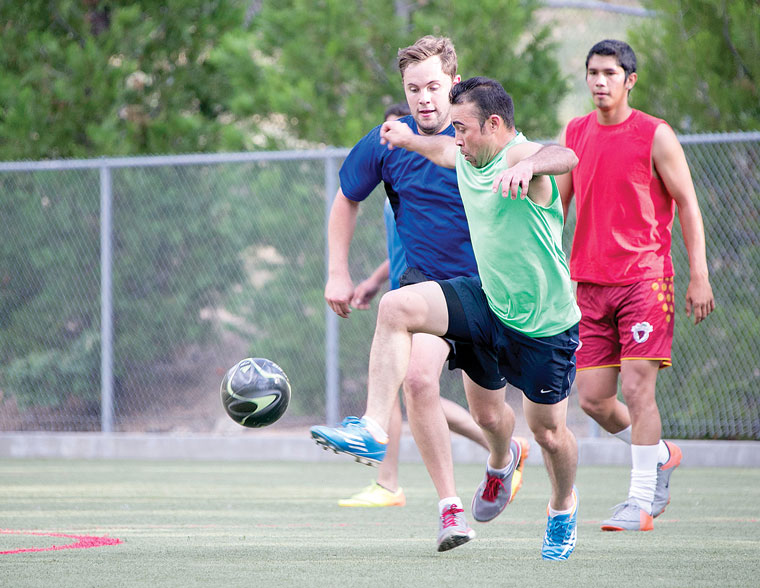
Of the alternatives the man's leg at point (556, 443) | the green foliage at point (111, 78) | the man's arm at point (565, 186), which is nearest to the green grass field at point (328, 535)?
the man's leg at point (556, 443)

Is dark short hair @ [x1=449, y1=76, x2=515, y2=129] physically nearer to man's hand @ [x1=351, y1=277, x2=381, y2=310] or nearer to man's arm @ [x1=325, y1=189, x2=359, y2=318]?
man's arm @ [x1=325, y1=189, x2=359, y2=318]

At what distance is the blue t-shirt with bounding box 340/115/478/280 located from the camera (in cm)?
519

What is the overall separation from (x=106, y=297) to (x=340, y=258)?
537 centimetres

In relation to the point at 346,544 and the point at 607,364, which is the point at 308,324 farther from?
the point at 346,544

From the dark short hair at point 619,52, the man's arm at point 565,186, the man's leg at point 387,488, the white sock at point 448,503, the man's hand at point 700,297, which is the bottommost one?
the man's leg at point 387,488

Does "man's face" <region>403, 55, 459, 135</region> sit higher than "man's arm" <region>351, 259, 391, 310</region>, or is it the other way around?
"man's face" <region>403, 55, 459, 135</region>

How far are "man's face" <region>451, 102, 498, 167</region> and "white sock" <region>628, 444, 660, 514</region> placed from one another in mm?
2000

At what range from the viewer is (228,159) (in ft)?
32.1

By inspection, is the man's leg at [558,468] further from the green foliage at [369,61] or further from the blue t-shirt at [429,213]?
the green foliage at [369,61]

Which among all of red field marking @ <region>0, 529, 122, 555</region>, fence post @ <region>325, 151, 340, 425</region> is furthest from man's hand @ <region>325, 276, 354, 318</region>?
fence post @ <region>325, 151, 340, 425</region>

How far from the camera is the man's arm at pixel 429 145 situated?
4.77 m

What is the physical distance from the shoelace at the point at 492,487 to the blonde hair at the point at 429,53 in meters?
1.82

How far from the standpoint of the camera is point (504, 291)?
4500 millimetres

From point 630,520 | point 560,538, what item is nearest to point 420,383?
point 560,538
